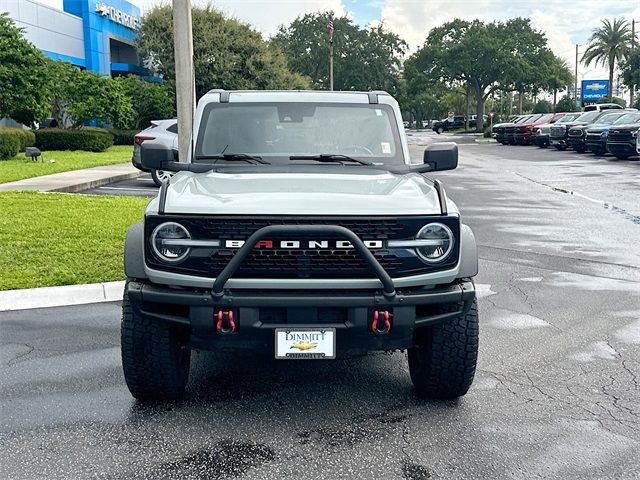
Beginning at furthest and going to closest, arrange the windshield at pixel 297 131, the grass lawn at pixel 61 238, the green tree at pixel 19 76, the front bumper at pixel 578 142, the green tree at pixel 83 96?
the front bumper at pixel 578 142 → the green tree at pixel 83 96 → the green tree at pixel 19 76 → the grass lawn at pixel 61 238 → the windshield at pixel 297 131

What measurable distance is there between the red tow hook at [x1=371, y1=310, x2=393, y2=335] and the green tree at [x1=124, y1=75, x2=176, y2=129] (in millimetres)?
38160

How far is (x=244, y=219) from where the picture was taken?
3777mm

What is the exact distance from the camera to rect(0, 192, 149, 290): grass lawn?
730cm

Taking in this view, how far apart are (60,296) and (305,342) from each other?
12.4ft

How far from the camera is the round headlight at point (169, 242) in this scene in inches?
151

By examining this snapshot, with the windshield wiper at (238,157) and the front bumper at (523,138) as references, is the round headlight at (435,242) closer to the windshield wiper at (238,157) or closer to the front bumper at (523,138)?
the windshield wiper at (238,157)

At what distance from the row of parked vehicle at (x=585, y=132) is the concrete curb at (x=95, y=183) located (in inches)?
677

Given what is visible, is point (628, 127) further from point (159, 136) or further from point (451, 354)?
point (451, 354)

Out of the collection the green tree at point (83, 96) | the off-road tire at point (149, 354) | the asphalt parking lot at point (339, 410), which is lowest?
the asphalt parking lot at point (339, 410)

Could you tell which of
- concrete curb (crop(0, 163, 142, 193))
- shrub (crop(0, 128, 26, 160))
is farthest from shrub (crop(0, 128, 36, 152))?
concrete curb (crop(0, 163, 142, 193))

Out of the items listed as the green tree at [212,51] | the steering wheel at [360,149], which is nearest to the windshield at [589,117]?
the green tree at [212,51]

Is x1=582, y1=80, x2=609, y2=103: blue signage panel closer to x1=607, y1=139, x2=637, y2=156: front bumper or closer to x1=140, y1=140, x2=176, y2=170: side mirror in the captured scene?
x1=607, y1=139, x2=637, y2=156: front bumper

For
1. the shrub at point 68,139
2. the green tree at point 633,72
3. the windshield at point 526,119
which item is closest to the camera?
the shrub at point 68,139

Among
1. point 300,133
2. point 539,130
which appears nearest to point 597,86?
point 539,130
